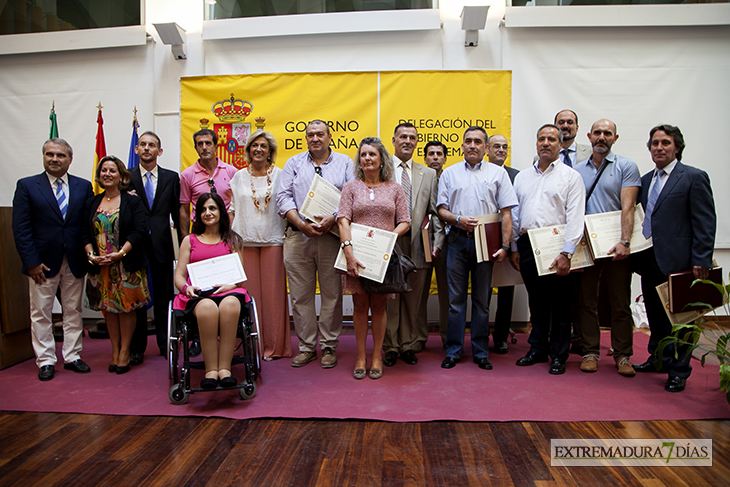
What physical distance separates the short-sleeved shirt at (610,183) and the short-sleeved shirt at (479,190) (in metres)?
0.58

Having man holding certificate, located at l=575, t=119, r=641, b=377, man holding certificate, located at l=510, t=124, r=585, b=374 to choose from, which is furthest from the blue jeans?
man holding certificate, located at l=575, t=119, r=641, b=377

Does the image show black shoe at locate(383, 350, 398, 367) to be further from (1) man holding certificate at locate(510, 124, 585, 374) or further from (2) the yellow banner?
(2) the yellow banner

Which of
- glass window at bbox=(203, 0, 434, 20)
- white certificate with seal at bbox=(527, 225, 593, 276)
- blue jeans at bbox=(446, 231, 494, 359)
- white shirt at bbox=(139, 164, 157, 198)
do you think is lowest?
blue jeans at bbox=(446, 231, 494, 359)

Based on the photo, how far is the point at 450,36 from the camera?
4.90 meters

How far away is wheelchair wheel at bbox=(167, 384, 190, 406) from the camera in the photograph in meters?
2.74

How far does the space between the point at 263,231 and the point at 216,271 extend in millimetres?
686

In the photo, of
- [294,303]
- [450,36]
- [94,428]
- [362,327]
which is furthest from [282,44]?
[94,428]

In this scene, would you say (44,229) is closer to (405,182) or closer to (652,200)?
(405,182)

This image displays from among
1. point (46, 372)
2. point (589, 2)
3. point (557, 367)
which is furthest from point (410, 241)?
point (589, 2)

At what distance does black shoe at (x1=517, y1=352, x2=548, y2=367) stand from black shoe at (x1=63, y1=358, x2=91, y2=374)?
10.5 ft

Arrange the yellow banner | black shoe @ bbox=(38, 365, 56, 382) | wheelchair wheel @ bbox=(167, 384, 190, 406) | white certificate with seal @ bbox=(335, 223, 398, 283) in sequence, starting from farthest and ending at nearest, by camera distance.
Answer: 1. the yellow banner
2. black shoe @ bbox=(38, 365, 56, 382)
3. white certificate with seal @ bbox=(335, 223, 398, 283)
4. wheelchair wheel @ bbox=(167, 384, 190, 406)

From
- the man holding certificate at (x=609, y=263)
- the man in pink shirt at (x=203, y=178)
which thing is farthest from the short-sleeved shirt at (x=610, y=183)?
the man in pink shirt at (x=203, y=178)

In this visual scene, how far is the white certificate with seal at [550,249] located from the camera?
3248 millimetres

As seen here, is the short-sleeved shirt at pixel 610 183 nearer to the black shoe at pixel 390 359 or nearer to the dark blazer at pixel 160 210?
the black shoe at pixel 390 359
